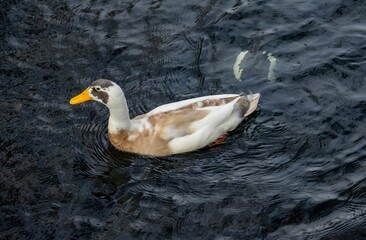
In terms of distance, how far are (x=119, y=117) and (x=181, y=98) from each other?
4.12ft

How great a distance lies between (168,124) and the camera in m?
9.09

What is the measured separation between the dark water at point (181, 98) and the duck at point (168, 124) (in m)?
0.18

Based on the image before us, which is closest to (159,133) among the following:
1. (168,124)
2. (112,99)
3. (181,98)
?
(168,124)

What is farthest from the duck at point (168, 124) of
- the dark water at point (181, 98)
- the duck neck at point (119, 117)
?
the dark water at point (181, 98)

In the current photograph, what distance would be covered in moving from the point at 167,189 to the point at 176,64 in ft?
8.37

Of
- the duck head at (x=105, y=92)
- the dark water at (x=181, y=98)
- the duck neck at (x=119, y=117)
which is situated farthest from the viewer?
the duck neck at (x=119, y=117)

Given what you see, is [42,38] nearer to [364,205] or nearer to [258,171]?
[258,171]

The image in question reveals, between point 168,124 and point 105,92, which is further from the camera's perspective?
point 168,124

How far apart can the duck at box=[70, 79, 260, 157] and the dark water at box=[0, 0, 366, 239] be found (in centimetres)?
18

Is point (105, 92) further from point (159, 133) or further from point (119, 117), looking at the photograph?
point (159, 133)

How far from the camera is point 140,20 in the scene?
37.4 feet

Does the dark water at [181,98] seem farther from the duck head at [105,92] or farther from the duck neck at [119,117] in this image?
the duck head at [105,92]

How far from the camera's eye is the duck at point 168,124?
357 inches

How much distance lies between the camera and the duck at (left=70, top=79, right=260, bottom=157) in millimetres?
9062
